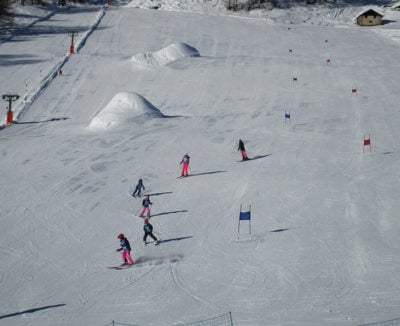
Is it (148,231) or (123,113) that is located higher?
(148,231)

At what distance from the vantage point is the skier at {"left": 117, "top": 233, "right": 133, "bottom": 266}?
1491 cm

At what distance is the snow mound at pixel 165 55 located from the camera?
1741 inches

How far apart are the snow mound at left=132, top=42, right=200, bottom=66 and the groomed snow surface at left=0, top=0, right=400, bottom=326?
8.1 inches

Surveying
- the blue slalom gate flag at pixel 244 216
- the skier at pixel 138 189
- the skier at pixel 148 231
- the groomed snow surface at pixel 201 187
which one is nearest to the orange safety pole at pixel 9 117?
the groomed snow surface at pixel 201 187

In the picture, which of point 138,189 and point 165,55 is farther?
point 165,55

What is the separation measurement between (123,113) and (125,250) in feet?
54.5

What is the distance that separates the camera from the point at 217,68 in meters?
43.7

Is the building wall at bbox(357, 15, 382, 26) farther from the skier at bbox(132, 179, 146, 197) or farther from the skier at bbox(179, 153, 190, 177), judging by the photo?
the skier at bbox(132, 179, 146, 197)

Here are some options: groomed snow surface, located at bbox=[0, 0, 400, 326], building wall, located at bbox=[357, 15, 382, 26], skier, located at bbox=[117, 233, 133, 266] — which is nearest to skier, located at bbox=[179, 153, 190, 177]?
groomed snow surface, located at bbox=[0, 0, 400, 326]

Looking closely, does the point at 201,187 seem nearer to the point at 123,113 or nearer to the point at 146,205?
the point at 146,205

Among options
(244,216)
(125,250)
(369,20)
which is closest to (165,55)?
(244,216)

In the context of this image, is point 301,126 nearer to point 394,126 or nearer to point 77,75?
point 394,126

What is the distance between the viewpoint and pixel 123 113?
100ft

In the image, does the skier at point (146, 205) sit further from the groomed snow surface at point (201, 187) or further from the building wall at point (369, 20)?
the building wall at point (369, 20)
